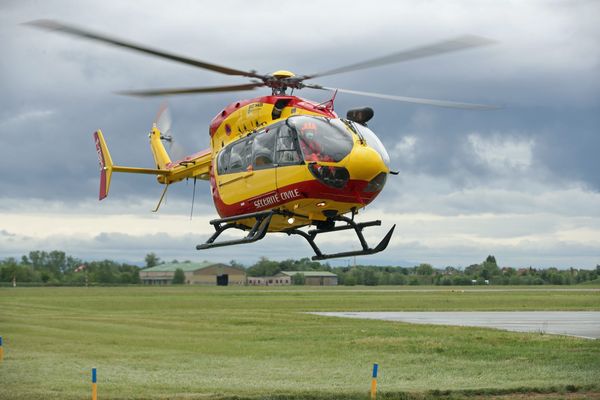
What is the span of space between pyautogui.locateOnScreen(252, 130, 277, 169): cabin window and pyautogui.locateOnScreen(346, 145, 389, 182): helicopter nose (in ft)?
7.22

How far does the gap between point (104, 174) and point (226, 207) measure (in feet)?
25.6

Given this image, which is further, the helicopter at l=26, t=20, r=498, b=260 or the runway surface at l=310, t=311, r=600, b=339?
the runway surface at l=310, t=311, r=600, b=339

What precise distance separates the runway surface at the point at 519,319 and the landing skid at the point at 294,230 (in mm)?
29872

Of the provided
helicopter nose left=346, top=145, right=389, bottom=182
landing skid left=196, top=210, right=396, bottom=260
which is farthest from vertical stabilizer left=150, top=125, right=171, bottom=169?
helicopter nose left=346, top=145, right=389, bottom=182

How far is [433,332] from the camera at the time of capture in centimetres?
5144

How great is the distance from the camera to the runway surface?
5378 cm

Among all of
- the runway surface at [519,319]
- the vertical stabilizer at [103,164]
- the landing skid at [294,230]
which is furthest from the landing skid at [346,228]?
the runway surface at [519,319]

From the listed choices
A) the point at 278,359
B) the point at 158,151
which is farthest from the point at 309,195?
the point at 278,359

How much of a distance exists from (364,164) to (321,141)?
1209 mm

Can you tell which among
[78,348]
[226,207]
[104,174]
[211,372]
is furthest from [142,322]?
[226,207]

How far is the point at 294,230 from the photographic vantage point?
77.9 feet

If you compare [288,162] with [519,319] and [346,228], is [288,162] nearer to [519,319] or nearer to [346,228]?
[346,228]

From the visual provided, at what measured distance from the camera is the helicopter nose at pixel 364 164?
21216 millimetres

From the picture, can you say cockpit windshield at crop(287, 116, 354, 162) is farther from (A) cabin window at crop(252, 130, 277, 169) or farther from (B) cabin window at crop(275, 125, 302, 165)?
(A) cabin window at crop(252, 130, 277, 169)
